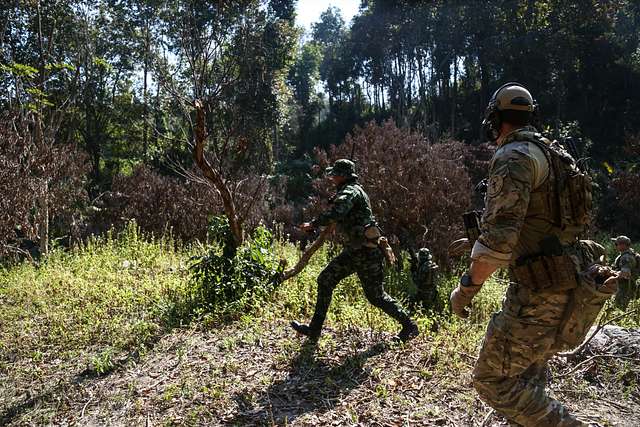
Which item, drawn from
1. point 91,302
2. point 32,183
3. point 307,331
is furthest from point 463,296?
point 32,183

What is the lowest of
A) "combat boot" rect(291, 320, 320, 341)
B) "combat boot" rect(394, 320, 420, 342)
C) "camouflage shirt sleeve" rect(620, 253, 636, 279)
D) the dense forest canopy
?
"camouflage shirt sleeve" rect(620, 253, 636, 279)

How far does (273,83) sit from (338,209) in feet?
33.9

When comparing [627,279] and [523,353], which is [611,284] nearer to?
[523,353]

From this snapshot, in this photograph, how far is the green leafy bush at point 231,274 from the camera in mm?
5676

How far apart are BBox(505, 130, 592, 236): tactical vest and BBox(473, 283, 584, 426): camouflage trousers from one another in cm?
38

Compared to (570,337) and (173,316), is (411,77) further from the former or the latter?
(570,337)

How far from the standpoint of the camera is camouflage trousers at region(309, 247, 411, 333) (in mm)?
4668

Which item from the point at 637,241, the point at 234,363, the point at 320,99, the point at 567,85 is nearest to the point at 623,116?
the point at 567,85

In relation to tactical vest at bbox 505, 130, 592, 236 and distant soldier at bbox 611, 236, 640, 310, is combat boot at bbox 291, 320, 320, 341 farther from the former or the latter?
distant soldier at bbox 611, 236, 640, 310

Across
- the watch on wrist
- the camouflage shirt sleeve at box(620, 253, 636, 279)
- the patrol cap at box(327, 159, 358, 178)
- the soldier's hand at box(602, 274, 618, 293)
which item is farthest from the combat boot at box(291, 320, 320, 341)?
the camouflage shirt sleeve at box(620, 253, 636, 279)

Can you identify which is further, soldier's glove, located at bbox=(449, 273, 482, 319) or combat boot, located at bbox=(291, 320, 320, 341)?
combat boot, located at bbox=(291, 320, 320, 341)

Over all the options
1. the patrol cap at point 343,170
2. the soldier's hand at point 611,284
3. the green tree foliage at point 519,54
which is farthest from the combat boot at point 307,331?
the green tree foliage at point 519,54

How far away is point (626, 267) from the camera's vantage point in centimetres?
698

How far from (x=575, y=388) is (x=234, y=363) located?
2.83m
